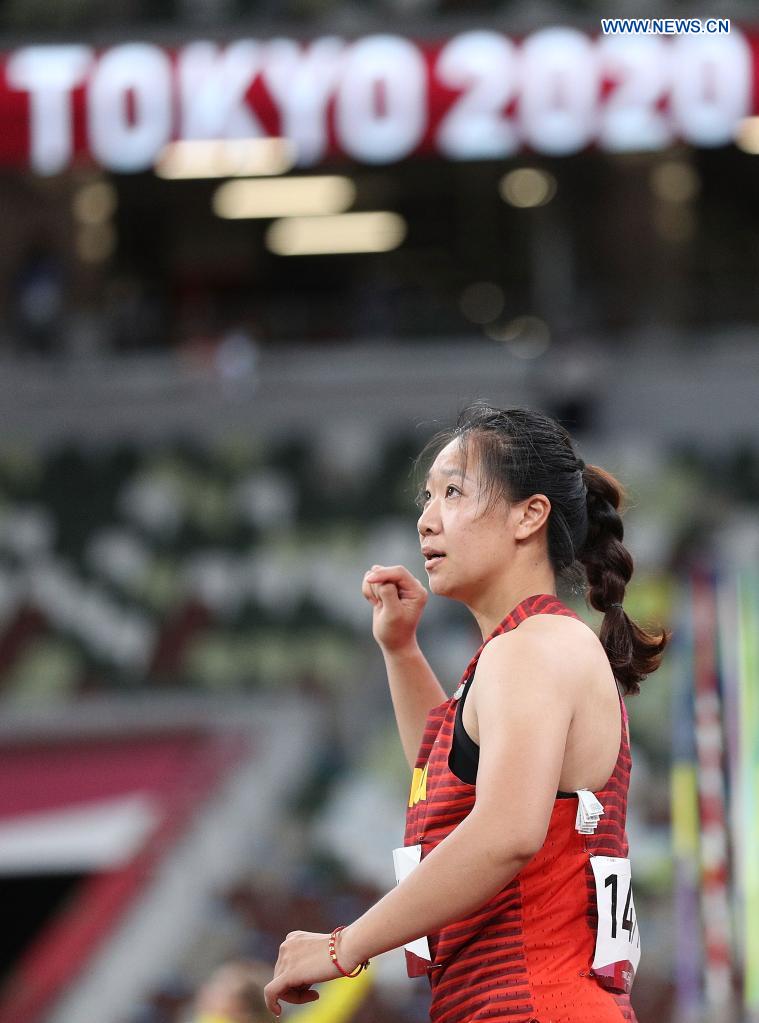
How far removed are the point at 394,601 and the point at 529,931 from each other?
0.54m

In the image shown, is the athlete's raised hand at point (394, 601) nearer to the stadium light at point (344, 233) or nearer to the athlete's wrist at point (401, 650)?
the athlete's wrist at point (401, 650)

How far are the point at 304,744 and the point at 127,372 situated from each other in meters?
5.16

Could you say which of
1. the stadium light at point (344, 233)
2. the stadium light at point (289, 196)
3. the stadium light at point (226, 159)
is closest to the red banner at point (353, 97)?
the stadium light at point (226, 159)

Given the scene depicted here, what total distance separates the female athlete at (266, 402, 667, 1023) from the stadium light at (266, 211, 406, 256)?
45.1 feet

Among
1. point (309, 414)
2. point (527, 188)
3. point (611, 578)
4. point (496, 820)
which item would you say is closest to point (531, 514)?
point (611, 578)

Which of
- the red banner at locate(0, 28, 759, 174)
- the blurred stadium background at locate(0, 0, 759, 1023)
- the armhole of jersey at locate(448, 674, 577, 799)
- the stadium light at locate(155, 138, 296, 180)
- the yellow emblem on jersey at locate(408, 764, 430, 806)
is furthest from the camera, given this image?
the stadium light at locate(155, 138, 296, 180)

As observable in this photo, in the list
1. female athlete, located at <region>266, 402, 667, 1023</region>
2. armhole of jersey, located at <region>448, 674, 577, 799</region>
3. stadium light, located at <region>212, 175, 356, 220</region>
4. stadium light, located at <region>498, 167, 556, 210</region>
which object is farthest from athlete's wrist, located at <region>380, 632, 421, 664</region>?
stadium light, located at <region>212, 175, 356, 220</region>

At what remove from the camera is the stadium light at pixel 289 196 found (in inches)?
606

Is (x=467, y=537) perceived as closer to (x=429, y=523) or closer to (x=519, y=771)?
(x=429, y=523)

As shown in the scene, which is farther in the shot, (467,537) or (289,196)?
(289,196)

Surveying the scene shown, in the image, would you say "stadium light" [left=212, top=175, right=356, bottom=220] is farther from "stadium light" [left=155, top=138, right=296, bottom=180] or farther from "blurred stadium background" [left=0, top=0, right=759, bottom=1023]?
"stadium light" [left=155, top=138, right=296, bottom=180]

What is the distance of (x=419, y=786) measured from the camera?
196 cm

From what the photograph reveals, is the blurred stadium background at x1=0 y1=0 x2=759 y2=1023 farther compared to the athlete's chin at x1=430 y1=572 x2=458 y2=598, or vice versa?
the blurred stadium background at x1=0 y1=0 x2=759 y2=1023

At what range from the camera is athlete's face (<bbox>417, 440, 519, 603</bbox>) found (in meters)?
1.94
